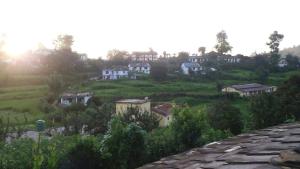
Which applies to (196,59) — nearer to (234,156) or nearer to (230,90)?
(230,90)

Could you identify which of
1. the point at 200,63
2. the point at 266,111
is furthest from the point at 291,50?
the point at 266,111

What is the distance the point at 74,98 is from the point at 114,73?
18216 millimetres

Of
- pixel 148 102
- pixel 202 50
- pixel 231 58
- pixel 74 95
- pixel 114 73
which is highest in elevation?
pixel 202 50

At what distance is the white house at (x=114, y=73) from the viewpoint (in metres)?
63.9

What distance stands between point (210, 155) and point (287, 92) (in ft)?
73.1

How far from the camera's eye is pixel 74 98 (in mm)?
48094

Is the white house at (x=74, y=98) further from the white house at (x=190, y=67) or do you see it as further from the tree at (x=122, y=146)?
the tree at (x=122, y=146)

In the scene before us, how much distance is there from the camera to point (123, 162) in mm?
11672

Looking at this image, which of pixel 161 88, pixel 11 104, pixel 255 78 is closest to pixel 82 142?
pixel 11 104

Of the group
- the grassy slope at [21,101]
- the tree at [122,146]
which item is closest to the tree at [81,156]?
the tree at [122,146]

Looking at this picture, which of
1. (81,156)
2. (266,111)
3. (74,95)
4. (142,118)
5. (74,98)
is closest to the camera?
(81,156)

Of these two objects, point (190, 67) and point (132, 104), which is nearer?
point (132, 104)

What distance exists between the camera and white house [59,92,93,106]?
46.3 metres

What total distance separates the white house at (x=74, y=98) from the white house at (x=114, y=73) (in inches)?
547
